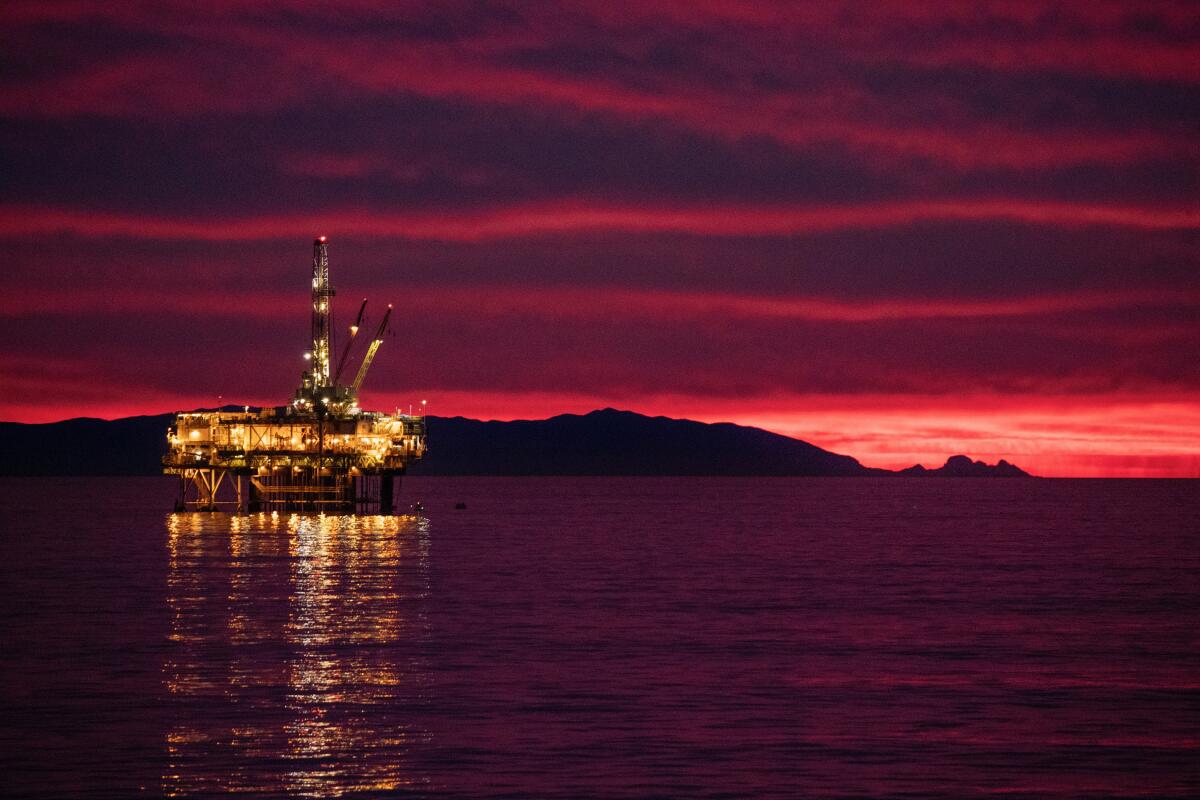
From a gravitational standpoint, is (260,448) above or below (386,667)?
above

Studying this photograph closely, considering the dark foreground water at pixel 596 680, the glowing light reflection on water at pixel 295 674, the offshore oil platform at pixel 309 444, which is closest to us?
the dark foreground water at pixel 596 680

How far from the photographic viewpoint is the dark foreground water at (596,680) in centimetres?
3319

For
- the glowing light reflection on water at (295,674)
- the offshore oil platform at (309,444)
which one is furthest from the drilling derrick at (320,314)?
the glowing light reflection on water at (295,674)

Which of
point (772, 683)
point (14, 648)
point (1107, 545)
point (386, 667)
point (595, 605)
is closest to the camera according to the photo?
point (772, 683)

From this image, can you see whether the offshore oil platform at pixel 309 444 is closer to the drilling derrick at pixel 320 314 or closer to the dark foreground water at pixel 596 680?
the drilling derrick at pixel 320 314

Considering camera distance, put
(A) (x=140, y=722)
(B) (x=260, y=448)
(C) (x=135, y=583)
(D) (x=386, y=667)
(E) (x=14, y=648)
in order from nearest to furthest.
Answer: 1. (A) (x=140, y=722)
2. (D) (x=386, y=667)
3. (E) (x=14, y=648)
4. (C) (x=135, y=583)
5. (B) (x=260, y=448)

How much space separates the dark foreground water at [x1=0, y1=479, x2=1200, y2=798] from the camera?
33.2 metres

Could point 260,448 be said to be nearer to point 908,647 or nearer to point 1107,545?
point 1107,545

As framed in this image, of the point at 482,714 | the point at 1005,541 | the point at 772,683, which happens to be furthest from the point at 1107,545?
the point at 482,714

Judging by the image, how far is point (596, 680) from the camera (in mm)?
45406

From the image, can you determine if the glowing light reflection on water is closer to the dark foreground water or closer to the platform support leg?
the dark foreground water

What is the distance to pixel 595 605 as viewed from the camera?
230 ft

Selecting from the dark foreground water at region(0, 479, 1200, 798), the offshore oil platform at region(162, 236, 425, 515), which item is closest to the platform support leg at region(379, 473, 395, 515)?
the offshore oil platform at region(162, 236, 425, 515)

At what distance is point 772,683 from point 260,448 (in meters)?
119
